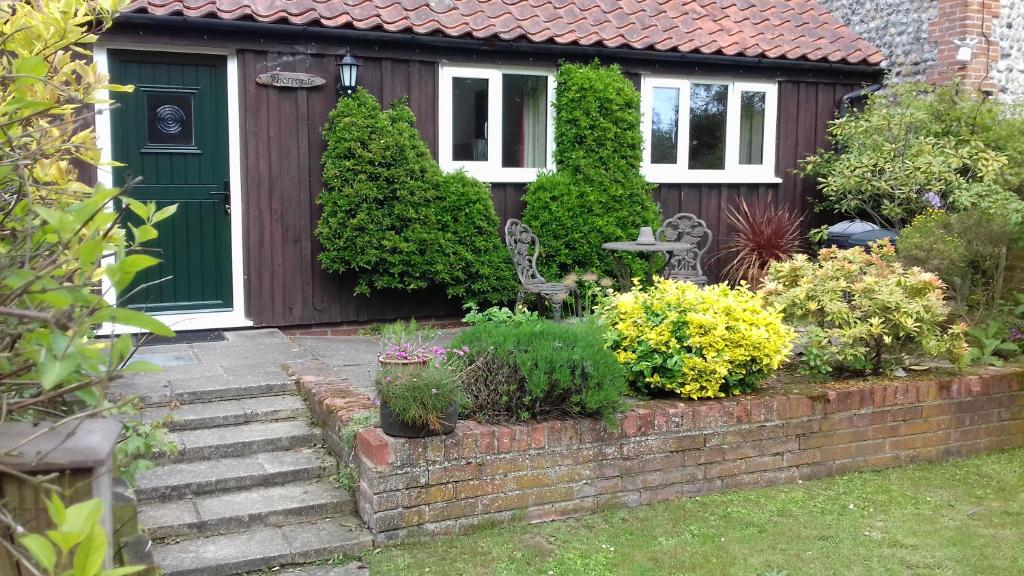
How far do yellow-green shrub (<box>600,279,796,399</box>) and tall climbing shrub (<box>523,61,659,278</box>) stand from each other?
3.43 metres

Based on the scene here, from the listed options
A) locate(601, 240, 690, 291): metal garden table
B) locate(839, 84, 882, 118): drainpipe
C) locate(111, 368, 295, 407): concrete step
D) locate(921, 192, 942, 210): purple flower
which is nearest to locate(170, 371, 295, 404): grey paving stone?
locate(111, 368, 295, 407): concrete step

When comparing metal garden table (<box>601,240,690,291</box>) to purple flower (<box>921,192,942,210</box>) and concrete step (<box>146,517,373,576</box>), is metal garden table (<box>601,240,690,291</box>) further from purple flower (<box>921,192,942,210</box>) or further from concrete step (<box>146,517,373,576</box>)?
concrete step (<box>146,517,373,576</box>)

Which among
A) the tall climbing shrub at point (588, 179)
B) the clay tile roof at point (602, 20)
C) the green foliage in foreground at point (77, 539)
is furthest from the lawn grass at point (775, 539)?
the clay tile roof at point (602, 20)

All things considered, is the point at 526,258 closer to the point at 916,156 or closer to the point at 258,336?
the point at 258,336

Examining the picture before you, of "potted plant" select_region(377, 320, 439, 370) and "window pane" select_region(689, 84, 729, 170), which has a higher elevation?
"window pane" select_region(689, 84, 729, 170)

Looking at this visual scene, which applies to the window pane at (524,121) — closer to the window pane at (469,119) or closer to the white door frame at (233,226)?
the window pane at (469,119)

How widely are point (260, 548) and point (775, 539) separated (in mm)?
2591

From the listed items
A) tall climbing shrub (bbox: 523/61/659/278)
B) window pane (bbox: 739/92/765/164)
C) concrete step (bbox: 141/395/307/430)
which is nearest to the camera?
concrete step (bbox: 141/395/307/430)

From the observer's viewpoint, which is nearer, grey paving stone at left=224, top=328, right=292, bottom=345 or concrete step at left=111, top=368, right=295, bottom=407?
concrete step at left=111, top=368, right=295, bottom=407

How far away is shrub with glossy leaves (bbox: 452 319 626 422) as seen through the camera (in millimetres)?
4719

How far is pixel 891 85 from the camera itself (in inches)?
415

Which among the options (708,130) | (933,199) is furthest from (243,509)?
(933,199)

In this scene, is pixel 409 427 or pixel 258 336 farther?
pixel 258 336

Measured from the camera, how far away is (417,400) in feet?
14.3
